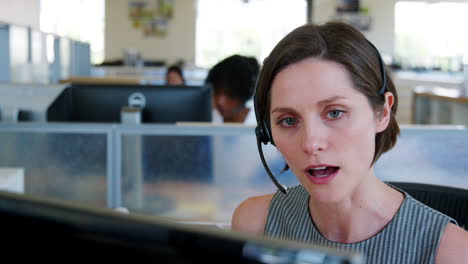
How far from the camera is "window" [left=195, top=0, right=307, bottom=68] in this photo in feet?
36.4

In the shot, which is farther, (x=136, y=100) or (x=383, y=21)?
(x=383, y=21)

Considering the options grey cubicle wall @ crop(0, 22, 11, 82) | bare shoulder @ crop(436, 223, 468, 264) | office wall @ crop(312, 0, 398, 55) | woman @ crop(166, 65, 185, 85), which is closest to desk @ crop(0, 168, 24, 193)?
bare shoulder @ crop(436, 223, 468, 264)

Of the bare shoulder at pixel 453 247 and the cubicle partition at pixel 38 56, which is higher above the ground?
the cubicle partition at pixel 38 56

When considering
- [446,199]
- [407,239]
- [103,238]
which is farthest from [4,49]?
[103,238]

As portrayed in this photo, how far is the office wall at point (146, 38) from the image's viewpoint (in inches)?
429

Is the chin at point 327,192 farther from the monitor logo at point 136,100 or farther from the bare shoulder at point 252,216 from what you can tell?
the monitor logo at point 136,100

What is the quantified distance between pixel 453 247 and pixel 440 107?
16.7ft

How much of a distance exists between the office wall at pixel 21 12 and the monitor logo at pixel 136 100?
3.39 meters

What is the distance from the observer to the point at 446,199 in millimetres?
971

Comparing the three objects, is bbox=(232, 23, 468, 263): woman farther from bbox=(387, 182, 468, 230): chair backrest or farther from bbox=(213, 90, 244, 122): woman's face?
bbox=(213, 90, 244, 122): woman's face

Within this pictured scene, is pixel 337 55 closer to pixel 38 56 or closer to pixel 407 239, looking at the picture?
pixel 407 239

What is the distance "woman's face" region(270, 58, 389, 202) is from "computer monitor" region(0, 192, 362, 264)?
436 millimetres

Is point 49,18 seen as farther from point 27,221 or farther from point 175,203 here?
point 27,221

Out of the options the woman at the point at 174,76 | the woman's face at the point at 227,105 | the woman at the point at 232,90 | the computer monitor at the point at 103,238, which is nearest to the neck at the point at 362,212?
the computer monitor at the point at 103,238
